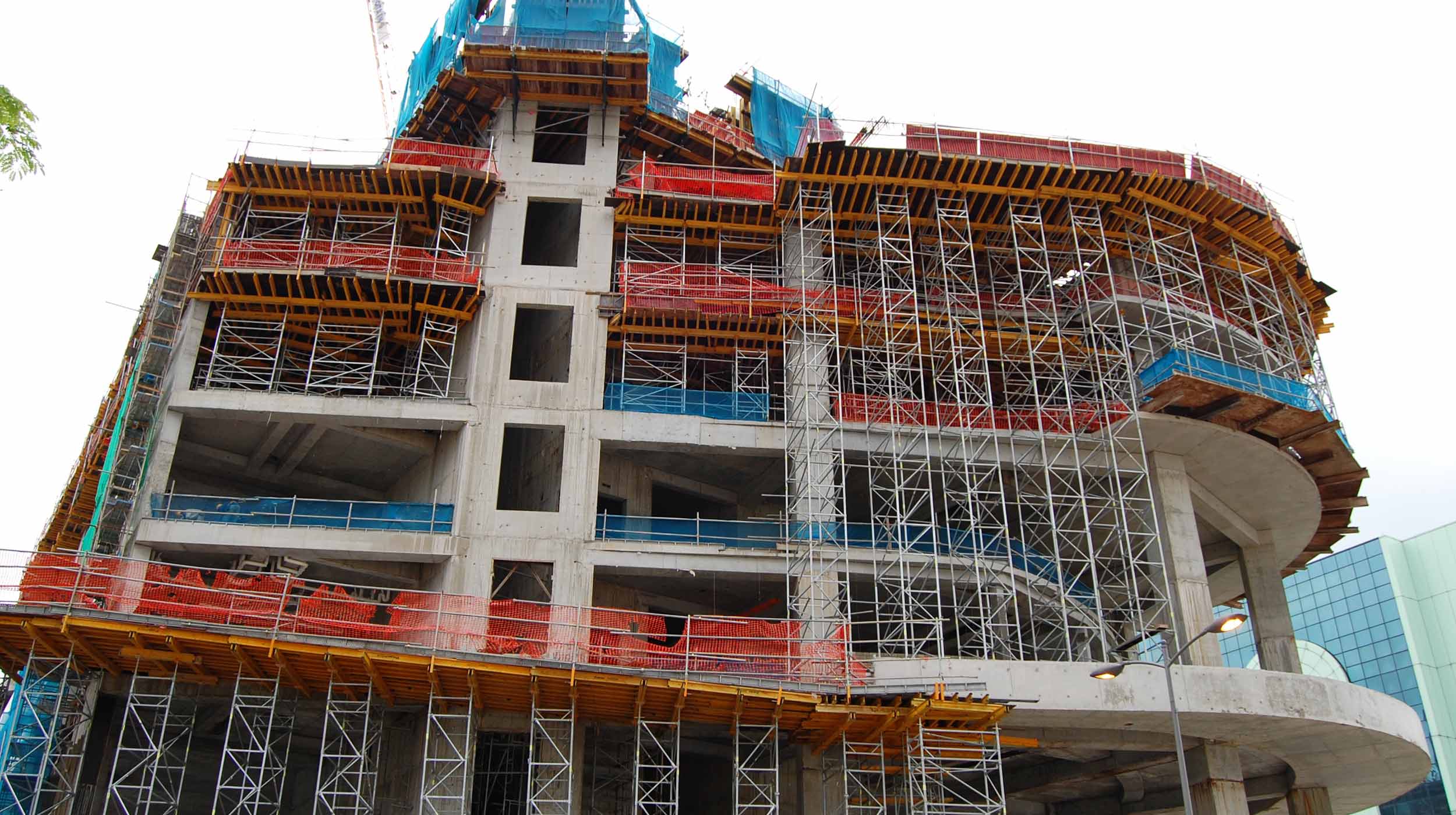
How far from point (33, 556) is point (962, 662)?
2046 centimetres

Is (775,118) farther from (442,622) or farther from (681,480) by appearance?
(442,622)

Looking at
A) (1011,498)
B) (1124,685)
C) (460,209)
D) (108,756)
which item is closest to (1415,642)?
(1011,498)

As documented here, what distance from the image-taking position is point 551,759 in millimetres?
26938

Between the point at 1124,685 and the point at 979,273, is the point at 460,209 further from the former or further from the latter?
the point at 1124,685

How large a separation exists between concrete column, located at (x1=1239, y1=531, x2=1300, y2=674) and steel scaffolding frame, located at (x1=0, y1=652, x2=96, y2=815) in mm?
32004

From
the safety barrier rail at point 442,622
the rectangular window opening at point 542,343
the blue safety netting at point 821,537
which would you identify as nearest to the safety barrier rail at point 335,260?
the rectangular window opening at point 542,343

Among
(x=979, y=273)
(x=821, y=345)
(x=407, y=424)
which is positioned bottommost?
(x=407, y=424)

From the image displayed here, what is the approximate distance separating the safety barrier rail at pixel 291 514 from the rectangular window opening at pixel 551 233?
1010 cm

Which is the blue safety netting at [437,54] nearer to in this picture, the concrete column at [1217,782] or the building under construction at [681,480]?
the building under construction at [681,480]

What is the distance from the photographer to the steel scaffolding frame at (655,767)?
24625mm

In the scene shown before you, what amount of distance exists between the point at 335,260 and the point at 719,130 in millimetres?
14057

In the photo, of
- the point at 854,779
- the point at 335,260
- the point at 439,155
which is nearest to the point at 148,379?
the point at 335,260

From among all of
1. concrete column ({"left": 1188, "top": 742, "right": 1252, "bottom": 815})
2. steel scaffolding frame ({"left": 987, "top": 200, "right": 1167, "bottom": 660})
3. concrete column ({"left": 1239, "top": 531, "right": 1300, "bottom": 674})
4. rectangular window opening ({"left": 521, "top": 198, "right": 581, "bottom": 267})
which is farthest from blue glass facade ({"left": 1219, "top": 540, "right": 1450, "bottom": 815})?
rectangular window opening ({"left": 521, "top": 198, "right": 581, "bottom": 267})

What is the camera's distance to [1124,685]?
86.4 ft
